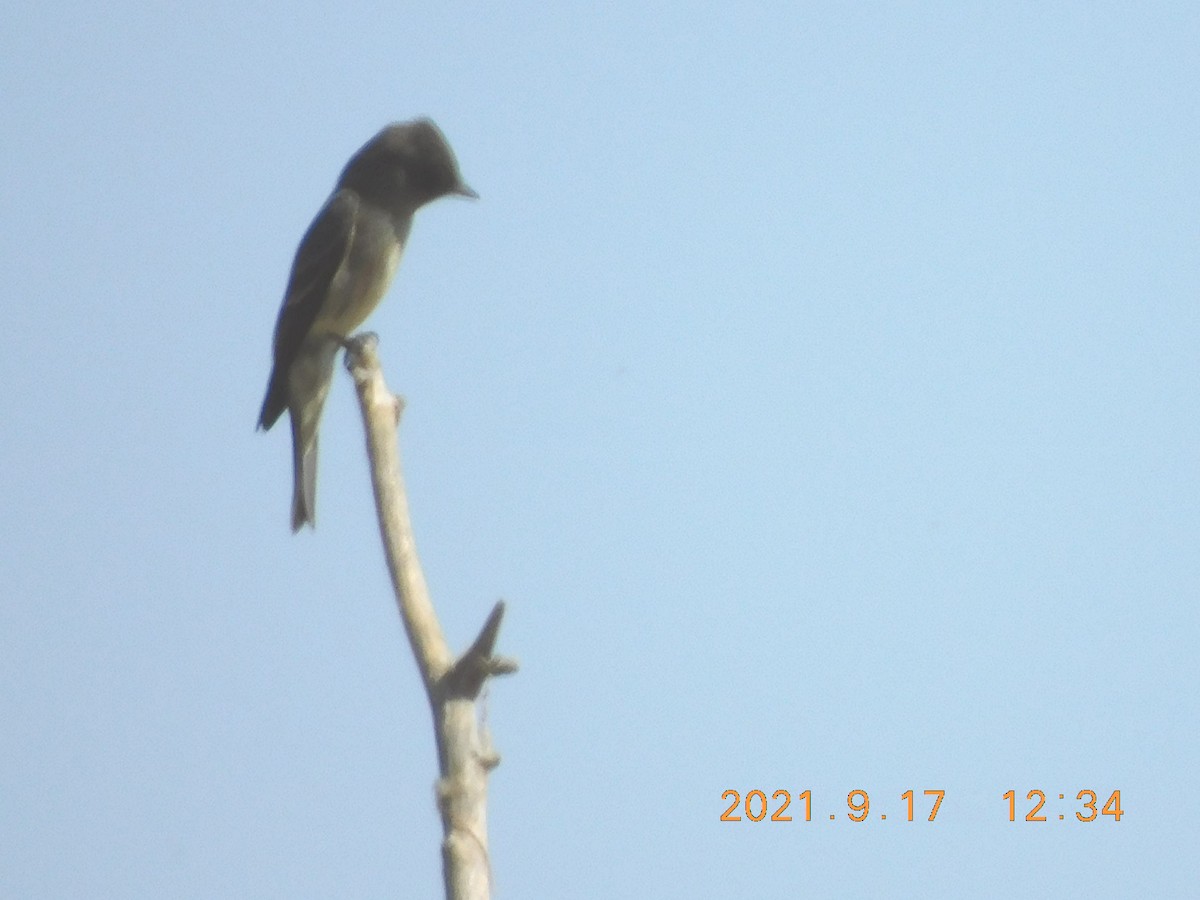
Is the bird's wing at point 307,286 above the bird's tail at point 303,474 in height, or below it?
above

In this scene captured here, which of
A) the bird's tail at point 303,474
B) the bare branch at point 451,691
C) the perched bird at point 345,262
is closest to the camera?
the bare branch at point 451,691

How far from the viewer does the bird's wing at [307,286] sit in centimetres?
945

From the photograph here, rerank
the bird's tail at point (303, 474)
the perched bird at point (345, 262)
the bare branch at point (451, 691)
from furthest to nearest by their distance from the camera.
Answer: the perched bird at point (345, 262)
the bird's tail at point (303, 474)
the bare branch at point (451, 691)

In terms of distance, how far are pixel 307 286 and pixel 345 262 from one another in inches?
9.6

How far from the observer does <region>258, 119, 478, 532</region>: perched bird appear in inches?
372

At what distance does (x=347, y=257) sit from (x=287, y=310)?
435 mm

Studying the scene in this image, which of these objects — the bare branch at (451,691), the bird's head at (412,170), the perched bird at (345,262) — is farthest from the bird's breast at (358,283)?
the bare branch at (451,691)

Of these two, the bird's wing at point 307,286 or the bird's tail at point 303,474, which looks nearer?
the bird's tail at point 303,474

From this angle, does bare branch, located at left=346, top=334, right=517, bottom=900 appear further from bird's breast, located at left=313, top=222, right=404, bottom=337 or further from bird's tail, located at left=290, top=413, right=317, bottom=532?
bird's breast, located at left=313, top=222, right=404, bottom=337

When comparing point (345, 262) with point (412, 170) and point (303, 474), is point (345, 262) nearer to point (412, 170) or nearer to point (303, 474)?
point (412, 170)

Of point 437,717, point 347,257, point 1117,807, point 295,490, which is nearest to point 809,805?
point 1117,807

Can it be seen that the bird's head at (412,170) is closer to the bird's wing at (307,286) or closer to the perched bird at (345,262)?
the perched bird at (345,262)

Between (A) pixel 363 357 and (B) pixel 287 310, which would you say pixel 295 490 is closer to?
(B) pixel 287 310

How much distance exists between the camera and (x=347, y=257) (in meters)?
9.59
